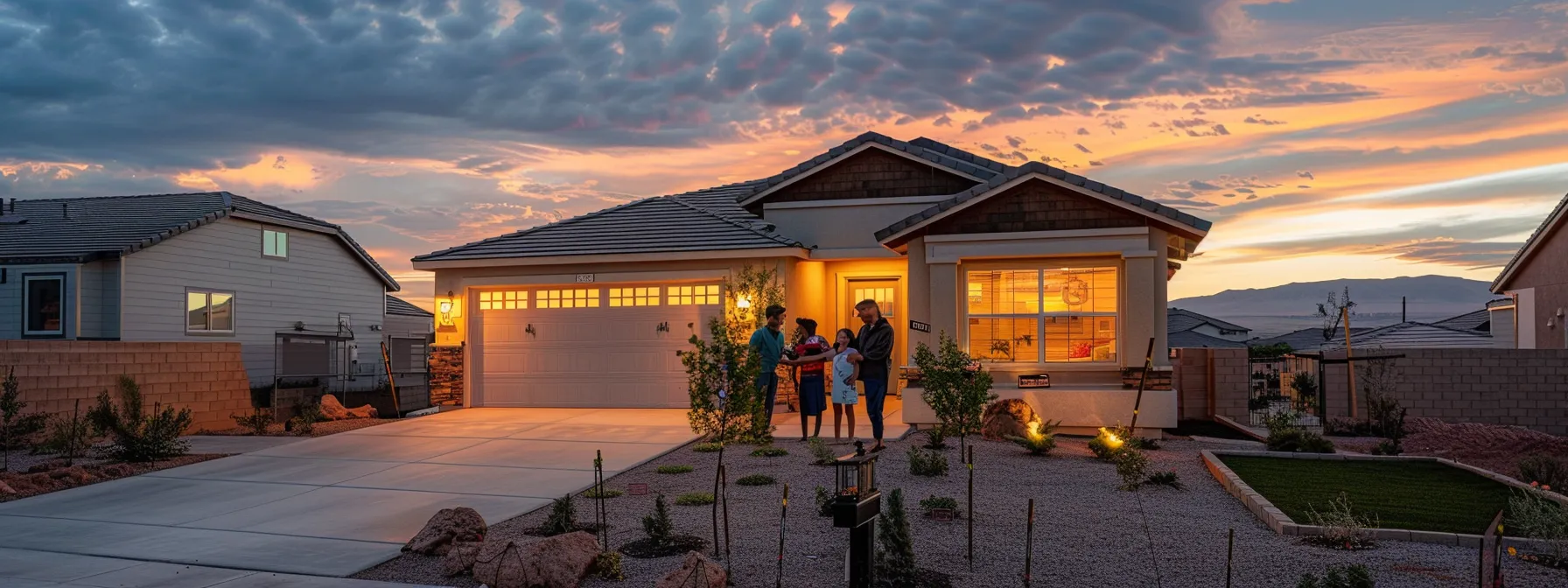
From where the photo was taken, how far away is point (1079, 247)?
1380 cm

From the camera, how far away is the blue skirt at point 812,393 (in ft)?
41.3

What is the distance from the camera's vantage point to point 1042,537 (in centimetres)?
750

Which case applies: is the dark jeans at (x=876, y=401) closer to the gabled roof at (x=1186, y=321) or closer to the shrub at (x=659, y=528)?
the shrub at (x=659, y=528)

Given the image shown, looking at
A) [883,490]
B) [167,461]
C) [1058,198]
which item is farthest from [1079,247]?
[167,461]

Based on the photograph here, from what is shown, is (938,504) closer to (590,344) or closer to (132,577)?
(132,577)

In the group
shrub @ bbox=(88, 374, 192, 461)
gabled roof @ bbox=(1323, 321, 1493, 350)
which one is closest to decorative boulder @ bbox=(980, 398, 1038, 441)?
shrub @ bbox=(88, 374, 192, 461)

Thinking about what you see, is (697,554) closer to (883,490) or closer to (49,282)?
(883,490)

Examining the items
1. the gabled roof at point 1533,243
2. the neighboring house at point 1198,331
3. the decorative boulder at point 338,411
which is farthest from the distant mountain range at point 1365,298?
the decorative boulder at point 338,411

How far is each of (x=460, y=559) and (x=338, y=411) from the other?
10658 millimetres

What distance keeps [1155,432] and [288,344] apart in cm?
2016

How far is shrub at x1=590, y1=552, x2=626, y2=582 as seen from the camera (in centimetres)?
659

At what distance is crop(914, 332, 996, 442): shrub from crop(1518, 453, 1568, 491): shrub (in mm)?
5067

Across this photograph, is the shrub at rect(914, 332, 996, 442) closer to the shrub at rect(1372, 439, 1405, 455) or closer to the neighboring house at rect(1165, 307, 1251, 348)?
the shrub at rect(1372, 439, 1405, 455)

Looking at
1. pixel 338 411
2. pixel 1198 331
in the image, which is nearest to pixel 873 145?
pixel 338 411
